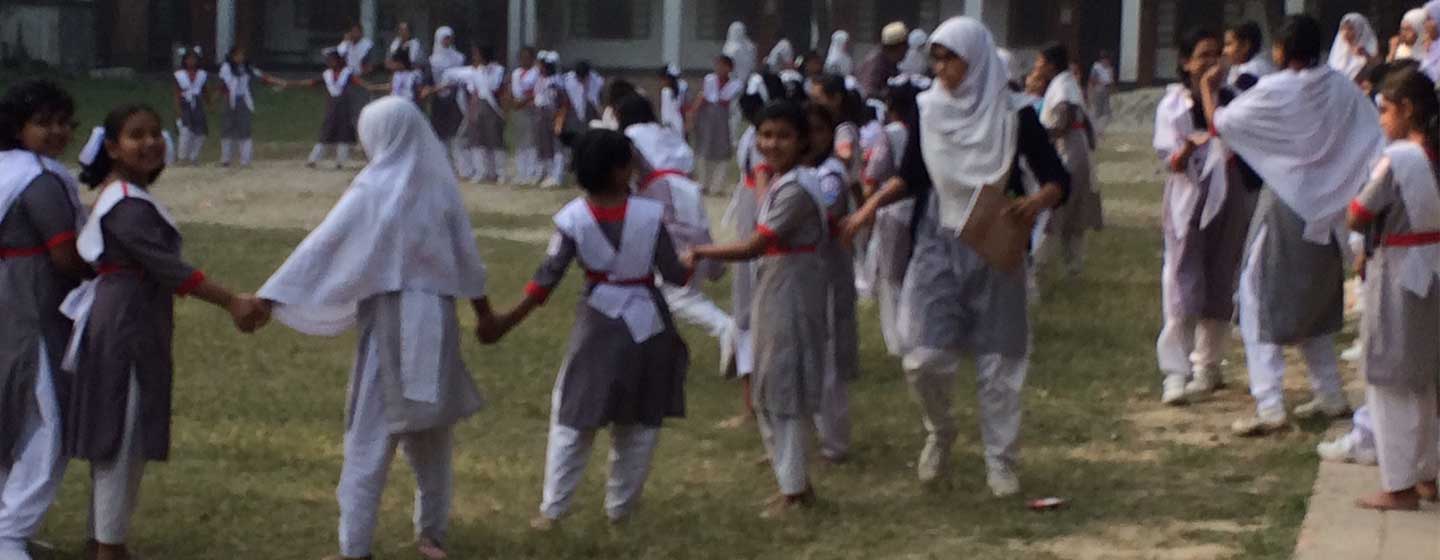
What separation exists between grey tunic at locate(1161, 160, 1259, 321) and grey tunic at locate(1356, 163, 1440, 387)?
2.09 m

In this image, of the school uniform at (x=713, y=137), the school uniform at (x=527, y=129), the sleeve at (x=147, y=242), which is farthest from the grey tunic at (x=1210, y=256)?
the school uniform at (x=527, y=129)

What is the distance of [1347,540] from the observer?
6.34 m

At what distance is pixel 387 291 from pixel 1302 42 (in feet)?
A: 11.5

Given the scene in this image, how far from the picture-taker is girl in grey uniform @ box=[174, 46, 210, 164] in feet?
77.7

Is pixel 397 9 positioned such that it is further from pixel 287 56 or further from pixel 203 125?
pixel 203 125

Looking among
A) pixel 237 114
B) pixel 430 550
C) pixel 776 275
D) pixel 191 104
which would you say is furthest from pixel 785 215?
pixel 191 104

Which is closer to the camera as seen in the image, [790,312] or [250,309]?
[250,309]

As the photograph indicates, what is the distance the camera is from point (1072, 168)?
1296 cm

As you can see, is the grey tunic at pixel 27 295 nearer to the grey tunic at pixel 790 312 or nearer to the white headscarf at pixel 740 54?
the grey tunic at pixel 790 312

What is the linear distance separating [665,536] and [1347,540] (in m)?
1.98

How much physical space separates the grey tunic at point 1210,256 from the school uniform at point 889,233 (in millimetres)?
1078

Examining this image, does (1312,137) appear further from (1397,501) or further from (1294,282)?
(1397,501)

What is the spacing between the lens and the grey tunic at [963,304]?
6.84 meters

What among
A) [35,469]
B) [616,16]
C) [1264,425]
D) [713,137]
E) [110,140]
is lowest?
[1264,425]
